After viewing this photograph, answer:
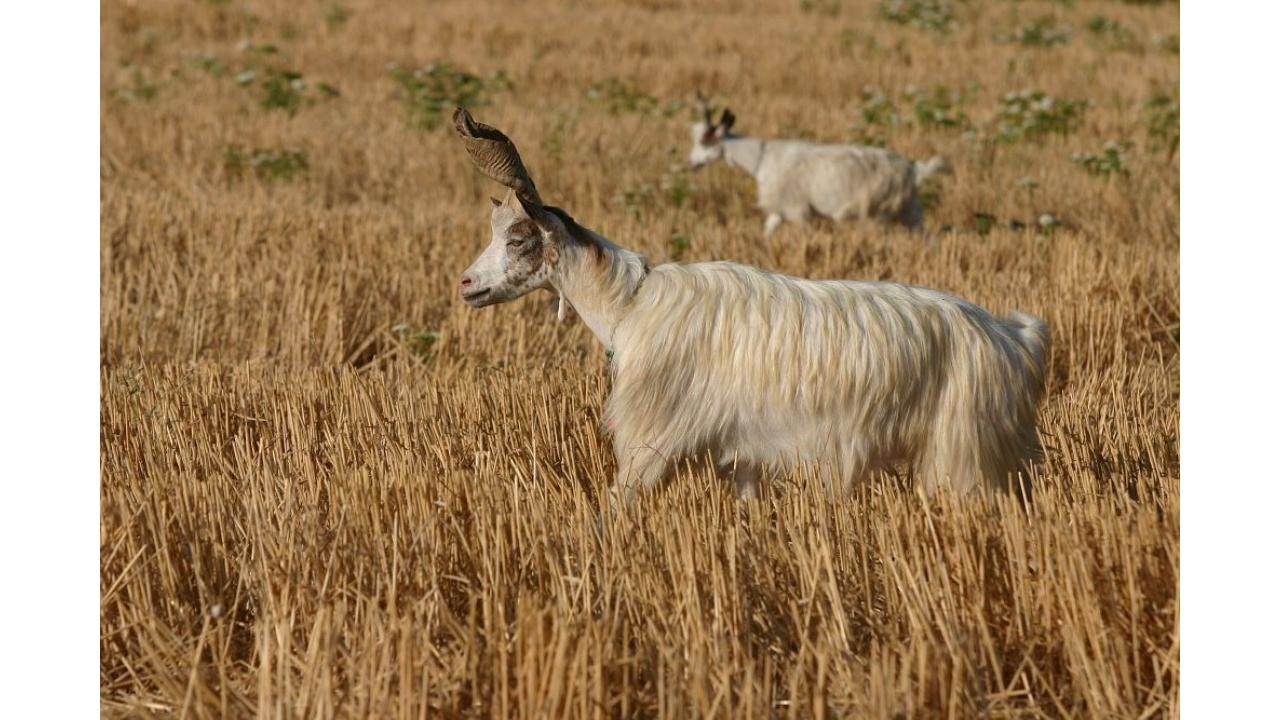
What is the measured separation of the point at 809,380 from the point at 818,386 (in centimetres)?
3

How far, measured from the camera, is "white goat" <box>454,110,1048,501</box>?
161 inches

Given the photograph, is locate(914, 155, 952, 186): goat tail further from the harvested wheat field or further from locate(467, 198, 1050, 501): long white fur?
locate(467, 198, 1050, 501): long white fur

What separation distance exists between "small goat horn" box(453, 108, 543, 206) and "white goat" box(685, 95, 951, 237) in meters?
6.87

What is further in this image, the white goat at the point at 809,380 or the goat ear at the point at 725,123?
the goat ear at the point at 725,123

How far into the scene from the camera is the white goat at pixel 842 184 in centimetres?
1121

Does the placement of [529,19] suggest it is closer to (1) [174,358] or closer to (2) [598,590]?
(1) [174,358]

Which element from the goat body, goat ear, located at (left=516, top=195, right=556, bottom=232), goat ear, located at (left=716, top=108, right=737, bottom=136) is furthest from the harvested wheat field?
goat ear, located at (left=516, top=195, right=556, bottom=232)

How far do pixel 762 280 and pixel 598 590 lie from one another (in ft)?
4.07

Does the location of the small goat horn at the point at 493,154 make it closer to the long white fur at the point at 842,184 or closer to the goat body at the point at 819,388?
the goat body at the point at 819,388

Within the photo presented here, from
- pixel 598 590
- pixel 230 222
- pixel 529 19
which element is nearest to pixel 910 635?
pixel 598 590

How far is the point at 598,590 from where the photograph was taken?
3.48 metres

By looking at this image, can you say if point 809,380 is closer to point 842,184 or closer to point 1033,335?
point 1033,335

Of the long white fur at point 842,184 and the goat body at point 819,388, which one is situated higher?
the long white fur at point 842,184

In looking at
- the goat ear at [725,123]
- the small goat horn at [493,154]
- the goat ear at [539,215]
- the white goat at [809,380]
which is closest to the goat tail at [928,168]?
the goat ear at [725,123]
